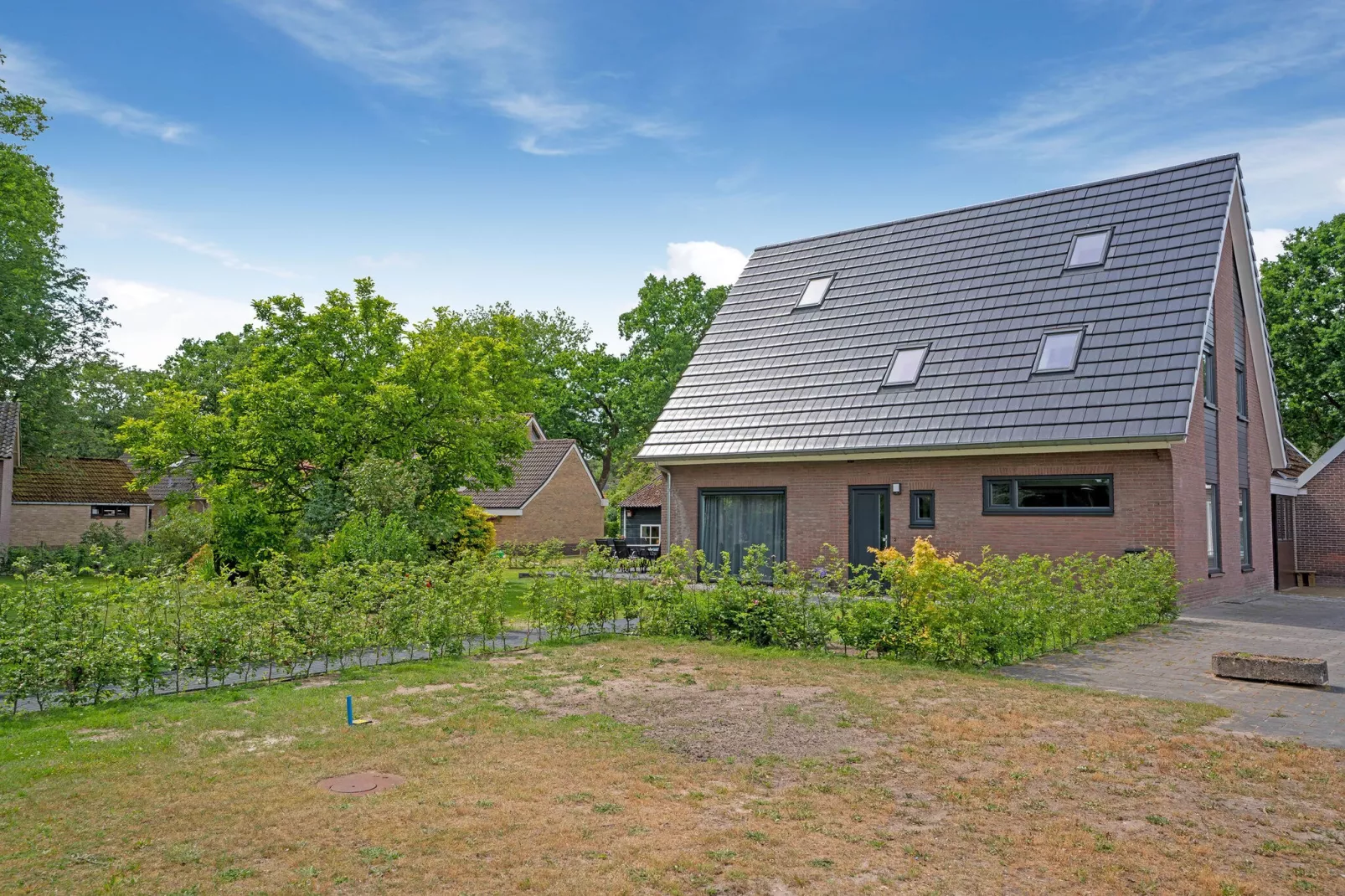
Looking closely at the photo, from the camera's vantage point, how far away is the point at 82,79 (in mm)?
14516

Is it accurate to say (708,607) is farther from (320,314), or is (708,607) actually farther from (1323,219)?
(1323,219)

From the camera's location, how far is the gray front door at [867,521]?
19.8 metres

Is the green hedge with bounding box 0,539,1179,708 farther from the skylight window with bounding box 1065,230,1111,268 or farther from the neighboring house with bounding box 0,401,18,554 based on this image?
the neighboring house with bounding box 0,401,18,554

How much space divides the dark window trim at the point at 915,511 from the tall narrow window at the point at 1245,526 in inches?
323

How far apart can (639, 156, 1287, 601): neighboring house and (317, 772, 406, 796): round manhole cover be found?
46.4 ft

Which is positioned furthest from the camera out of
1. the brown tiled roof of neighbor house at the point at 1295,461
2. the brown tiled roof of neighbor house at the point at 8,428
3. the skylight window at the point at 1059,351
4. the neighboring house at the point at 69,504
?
the neighboring house at the point at 69,504

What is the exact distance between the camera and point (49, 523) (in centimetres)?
3991

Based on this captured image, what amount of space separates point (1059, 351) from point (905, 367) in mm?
3290

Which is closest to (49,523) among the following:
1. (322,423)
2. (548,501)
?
(548,501)

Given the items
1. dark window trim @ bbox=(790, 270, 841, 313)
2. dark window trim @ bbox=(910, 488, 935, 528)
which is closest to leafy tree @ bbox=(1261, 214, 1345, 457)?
dark window trim @ bbox=(790, 270, 841, 313)

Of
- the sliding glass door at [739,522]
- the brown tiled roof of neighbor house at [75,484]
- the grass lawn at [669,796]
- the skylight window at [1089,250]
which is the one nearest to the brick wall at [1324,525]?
the skylight window at [1089,250]

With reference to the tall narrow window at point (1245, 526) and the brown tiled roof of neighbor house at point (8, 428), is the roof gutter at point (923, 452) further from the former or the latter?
the brown tiled roof of neighbor house at point (8, 428)

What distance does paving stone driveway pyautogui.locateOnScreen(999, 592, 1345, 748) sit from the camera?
27.3ft

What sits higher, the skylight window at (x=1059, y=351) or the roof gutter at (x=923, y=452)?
the skylight window at (x=1059, y=351)
